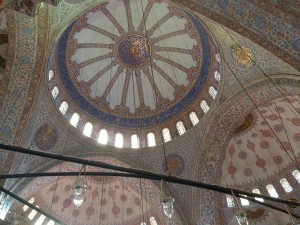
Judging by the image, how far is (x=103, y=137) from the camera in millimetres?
11016

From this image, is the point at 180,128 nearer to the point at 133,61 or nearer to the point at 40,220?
the point at 133,61

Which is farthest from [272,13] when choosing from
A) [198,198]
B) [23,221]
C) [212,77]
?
[23,221]

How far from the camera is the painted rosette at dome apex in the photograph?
11086mm

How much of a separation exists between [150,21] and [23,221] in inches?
329

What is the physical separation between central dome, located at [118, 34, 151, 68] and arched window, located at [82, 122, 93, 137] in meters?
3.00

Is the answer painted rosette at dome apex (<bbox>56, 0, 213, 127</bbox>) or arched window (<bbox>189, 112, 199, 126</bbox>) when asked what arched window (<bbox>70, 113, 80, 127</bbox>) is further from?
arched window (<bbox>189, 112, 199, 126</bbox>)

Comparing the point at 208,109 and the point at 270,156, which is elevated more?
the point at 208,109

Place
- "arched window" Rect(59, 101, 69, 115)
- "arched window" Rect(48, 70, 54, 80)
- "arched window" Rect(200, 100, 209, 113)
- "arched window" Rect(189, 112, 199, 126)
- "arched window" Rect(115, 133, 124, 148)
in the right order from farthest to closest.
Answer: "arched window" Rect(115, 133, 124, 148) < "arched window" Rect(189, 112, 199, 126) < "arched window" Rect(200, 100, 209, 113) < "arched window" Rect(59, 101, 69, 115) < "arched window" Rect(48, 70, 54, 80)

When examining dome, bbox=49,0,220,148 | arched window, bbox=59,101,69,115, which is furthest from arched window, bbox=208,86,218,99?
arched window, bbox=59,101,69,115

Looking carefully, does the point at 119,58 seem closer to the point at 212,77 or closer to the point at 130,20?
the point at 130,20

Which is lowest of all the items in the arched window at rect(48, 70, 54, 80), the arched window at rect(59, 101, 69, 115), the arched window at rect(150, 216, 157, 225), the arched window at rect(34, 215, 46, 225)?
the arched window at rect(150, 216, 157, 225)

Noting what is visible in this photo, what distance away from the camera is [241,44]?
8055 millimetres

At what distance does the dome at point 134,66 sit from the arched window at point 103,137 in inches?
10.7

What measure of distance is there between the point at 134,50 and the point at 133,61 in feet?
1.47
